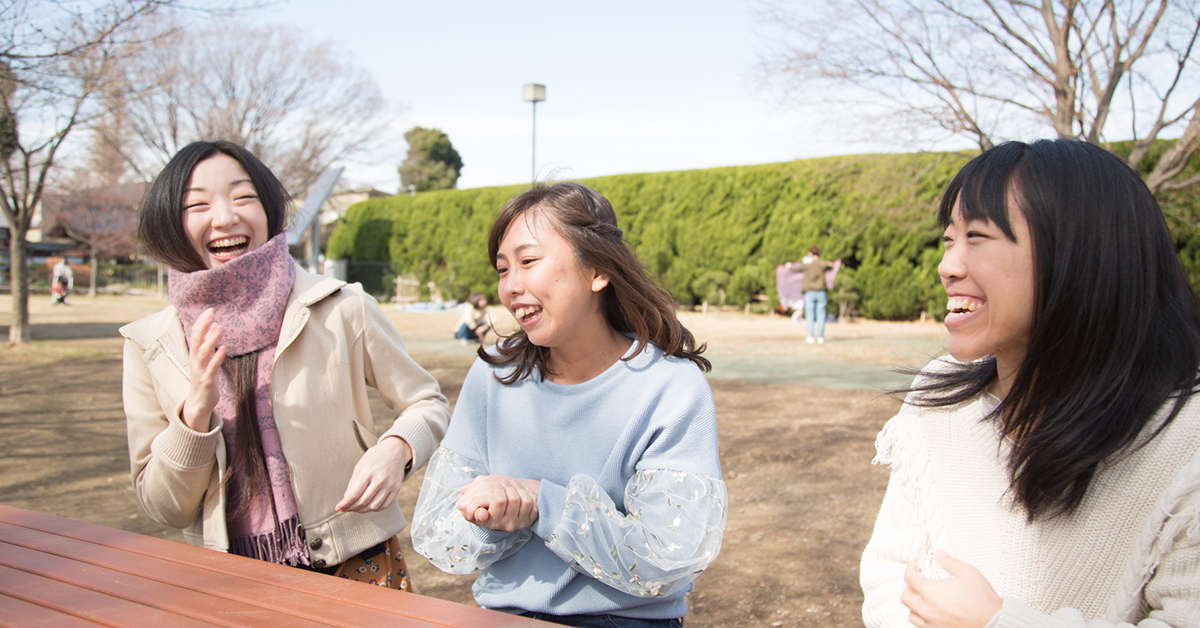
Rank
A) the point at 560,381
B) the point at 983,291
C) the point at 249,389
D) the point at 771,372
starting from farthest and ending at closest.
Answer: the point at 771,372 < the point at 249,389 < the point at 560,381 < the point at 983,291

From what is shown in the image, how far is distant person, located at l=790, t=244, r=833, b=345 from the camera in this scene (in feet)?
42.2

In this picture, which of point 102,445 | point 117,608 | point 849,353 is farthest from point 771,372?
point 117,608

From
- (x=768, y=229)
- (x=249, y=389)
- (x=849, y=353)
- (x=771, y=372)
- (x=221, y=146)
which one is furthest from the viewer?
(x=768, y=229)

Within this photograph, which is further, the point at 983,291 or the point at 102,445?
the point at 102,445

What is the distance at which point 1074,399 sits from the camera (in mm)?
1244

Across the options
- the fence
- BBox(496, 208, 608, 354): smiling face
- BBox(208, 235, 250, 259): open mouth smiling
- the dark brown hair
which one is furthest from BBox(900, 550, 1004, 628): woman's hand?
the fence

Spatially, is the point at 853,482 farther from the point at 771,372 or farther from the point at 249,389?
the point at 771,372

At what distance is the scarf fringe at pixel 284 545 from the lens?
1950mm

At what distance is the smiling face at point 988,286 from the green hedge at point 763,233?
11.0 meters

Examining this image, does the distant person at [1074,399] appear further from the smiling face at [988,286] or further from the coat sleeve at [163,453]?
the coat sleeve at [163,453]

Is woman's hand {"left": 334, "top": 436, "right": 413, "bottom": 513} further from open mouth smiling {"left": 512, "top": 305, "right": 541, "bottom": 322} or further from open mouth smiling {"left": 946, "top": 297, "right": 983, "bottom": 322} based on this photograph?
open mouth smiling {"left": 946, "top": 297, "right": 983, "bottom": 322}

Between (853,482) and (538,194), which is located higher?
(538,194)

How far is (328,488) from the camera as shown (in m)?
1.99

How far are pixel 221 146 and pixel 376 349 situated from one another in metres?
0.67
